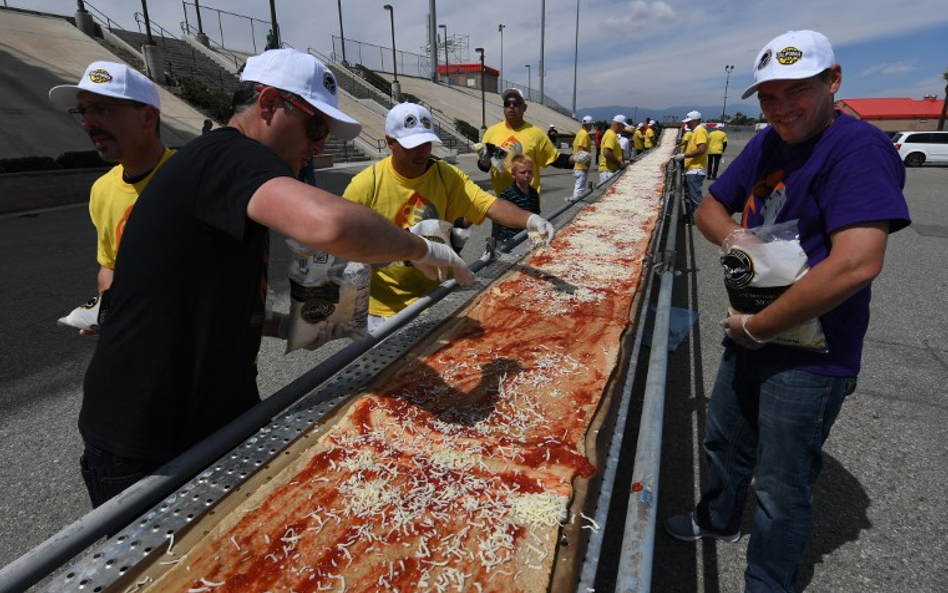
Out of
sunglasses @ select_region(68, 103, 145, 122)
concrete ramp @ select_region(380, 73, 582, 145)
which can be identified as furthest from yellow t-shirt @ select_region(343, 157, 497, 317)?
concrete ramp @ select_region(380, 73, 582, 145)

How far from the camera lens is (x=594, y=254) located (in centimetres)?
466

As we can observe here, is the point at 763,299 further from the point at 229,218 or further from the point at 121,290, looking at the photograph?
the point at 121,290

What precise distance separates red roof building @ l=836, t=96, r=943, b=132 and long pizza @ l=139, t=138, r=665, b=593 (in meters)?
63.6

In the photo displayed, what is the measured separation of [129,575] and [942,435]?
4750 mm

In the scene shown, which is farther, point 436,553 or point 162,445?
point 162,445

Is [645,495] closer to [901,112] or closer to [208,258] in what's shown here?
[208,258]

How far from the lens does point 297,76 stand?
1.61m

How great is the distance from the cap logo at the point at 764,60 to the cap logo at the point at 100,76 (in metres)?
2.87

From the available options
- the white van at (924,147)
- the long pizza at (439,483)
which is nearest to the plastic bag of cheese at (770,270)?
the long pizza at (439,483)

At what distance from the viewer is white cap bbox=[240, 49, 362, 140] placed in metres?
1.60

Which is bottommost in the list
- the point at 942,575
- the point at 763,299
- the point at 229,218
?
the point at 942,575

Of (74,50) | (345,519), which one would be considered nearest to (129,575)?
(345,519)

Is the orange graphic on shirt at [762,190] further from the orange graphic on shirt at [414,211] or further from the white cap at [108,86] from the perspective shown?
the white cap at [108,86]

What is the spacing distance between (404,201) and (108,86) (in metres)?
1.61
